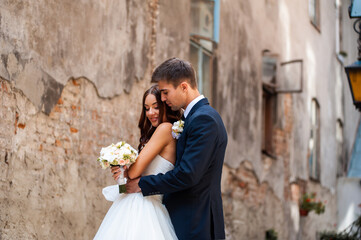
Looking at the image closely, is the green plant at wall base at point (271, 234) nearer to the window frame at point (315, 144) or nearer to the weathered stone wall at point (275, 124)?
the weathered stone wall at point (275, 124)

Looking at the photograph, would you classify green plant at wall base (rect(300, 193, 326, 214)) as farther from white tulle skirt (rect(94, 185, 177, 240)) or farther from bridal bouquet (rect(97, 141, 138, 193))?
bridal bouquet (rect(97, 141, 138, 193))

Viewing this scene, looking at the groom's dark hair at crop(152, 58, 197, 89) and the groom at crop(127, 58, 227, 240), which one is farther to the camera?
the groom's dark hair at crop(152, 58, 197, 89)

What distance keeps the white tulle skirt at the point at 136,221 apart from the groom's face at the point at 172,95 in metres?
0.63

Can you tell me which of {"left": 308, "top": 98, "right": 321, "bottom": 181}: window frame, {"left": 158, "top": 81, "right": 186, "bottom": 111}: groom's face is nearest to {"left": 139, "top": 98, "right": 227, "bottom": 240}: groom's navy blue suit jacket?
{"left": 158, "top": 81, "right": 186, "bottom": 111}: groom's face

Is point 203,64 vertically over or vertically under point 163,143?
over

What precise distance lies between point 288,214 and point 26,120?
9001 mm

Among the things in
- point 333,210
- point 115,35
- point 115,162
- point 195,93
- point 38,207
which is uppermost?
point 115,35

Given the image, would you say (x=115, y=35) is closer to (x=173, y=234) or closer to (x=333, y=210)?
(x=173, y=234)

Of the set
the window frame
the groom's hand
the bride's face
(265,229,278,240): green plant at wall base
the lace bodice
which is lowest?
(265,229,278,240): green plant at wall base

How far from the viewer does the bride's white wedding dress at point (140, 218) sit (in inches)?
149

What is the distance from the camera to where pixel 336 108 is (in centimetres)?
1891

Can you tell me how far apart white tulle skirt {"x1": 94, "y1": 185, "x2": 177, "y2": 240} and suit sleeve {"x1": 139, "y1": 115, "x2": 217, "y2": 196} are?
19 cm

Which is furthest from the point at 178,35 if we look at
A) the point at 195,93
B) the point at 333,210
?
the point at 333,210

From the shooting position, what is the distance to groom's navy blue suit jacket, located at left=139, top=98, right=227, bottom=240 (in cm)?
367
